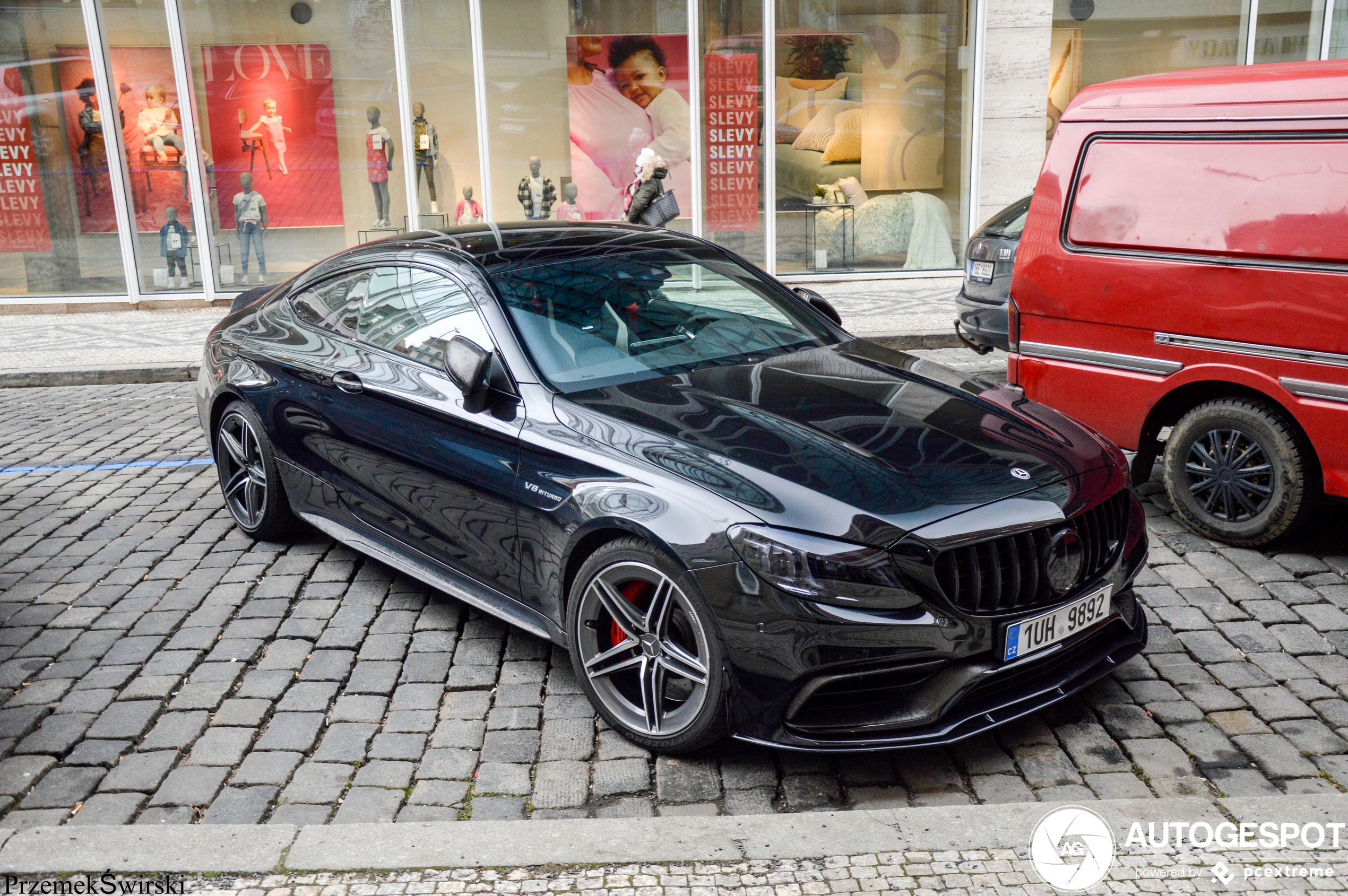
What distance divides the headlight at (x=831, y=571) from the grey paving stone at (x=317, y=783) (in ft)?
4.82

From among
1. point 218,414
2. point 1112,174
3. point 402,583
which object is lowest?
point 402,583

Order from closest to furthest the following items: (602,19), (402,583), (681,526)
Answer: (681,526) < (402,583) < (602,19)

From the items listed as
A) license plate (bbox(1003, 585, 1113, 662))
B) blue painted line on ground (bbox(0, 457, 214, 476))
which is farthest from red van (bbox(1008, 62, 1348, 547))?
blue painted line on ground (bbox(0, 457, 214, 476))

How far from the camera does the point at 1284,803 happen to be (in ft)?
10.8

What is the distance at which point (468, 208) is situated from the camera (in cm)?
1498

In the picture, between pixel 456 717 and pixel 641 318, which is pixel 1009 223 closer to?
pixel 641 318

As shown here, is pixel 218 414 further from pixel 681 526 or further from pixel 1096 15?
pixel 1096 15

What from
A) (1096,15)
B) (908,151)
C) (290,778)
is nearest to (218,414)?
(290,778)

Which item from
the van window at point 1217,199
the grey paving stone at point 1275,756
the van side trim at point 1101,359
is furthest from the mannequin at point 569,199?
the grey paving stone at point 1275,756

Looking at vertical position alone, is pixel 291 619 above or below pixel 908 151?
below

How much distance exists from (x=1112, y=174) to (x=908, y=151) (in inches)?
396

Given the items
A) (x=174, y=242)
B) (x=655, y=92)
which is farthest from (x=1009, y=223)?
(x=174, y=242)

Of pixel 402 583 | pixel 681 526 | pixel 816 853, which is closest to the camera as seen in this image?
pixel 816 853

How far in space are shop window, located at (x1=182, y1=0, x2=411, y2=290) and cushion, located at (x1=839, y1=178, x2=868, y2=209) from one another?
5.62 m
